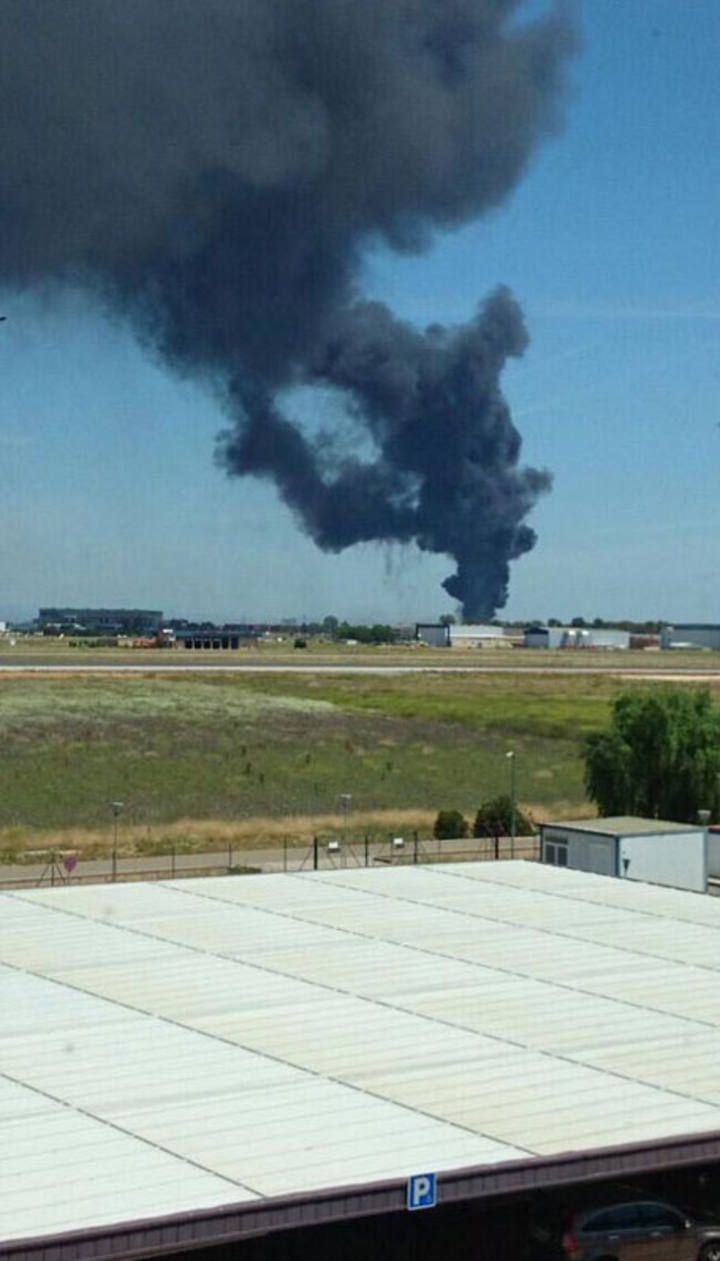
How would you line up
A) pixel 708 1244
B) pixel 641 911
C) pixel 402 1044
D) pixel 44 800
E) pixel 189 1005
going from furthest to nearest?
1. pixel 44 800
2. pixel 641 911
3. pixel 189 1005
4. pixel 402 1044
5. pixel 708 1244

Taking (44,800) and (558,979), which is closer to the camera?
(558,979)

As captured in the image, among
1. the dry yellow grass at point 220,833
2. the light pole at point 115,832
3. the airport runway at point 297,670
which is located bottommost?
the dry yellow grass at point 220,833

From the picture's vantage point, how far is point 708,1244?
66.6 feet

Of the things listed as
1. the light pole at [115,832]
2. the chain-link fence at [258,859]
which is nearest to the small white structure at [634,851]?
the chain-link fence at [258,859]

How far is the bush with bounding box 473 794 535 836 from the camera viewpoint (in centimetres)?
6294

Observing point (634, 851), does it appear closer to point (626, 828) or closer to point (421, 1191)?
point (626, 828)

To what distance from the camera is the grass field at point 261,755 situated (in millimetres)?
66500

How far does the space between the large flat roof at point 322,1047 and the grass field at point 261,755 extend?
2596 centimetres

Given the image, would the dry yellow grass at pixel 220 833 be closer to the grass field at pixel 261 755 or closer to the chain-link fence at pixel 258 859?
the grass field at pixel 261 755

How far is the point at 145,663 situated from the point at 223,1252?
17370 cm

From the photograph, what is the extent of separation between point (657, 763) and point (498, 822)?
7.84 metres

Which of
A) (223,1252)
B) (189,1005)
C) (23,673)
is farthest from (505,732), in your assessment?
(223,1252)

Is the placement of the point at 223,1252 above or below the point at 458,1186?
below

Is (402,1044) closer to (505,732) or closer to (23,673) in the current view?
(505,732)
